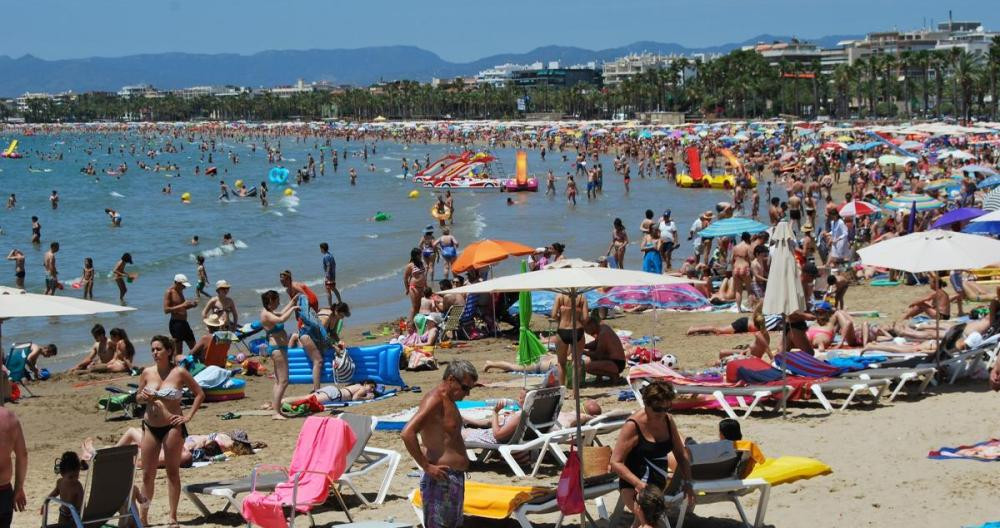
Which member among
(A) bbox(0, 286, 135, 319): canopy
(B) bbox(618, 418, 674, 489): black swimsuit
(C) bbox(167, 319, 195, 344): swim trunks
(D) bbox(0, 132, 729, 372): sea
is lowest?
(D) bbox(0, 132, 729, 372): sea

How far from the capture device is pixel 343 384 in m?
11.5

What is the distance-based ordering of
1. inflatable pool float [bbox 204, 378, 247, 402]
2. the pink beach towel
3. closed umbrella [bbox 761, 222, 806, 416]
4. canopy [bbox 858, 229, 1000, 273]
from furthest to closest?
inflatable pool float [bbox 204, 378, 247, 402] < closed umbrella [bbox 761, 222, 806, 416] < canopy [bbox 858, 229, 1000, 273] < the pink beach towel

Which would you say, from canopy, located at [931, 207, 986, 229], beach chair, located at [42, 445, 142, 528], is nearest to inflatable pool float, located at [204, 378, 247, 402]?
beach chair, located at [42, 445, 142, 528]

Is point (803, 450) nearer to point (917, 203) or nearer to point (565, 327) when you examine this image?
point (565, 327)

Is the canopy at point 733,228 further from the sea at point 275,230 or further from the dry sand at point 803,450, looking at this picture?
the sea at point 275,230

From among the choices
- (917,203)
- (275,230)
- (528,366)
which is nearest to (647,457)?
(528,366)

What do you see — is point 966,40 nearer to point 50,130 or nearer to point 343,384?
point 50,130

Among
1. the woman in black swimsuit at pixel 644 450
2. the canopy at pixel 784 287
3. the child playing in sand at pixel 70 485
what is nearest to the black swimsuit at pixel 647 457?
the woman in black swimsuit at pixel 644 450

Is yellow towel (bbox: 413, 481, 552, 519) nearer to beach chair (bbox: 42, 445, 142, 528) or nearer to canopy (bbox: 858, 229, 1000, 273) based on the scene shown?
beach chair (bbox: 42, 445, 142, 528)

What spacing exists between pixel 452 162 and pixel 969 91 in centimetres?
4545

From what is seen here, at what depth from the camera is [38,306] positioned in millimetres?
6191

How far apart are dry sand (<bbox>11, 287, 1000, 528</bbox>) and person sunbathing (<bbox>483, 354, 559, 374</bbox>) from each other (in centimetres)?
16

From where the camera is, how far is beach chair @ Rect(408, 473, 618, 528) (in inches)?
249

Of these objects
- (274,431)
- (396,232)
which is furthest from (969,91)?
(274,431)
